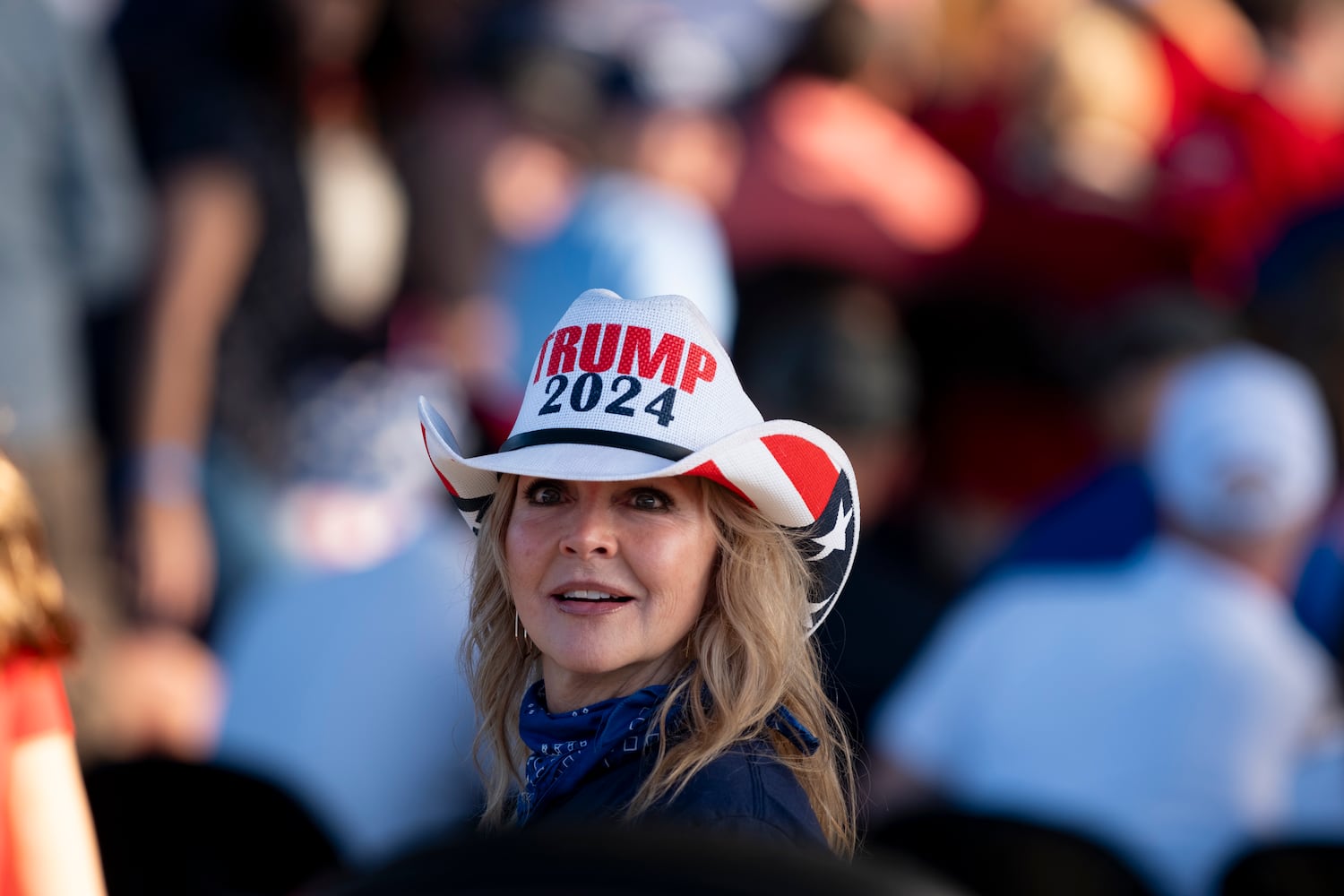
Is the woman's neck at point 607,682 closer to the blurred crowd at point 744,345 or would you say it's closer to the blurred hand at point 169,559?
the blurred crowd at point 744,345

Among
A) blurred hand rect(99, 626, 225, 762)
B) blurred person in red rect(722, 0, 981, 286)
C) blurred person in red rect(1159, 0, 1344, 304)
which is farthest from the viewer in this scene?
blurred person in red rect(1159, 0, 1344, 304)

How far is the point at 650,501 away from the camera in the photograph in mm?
2029

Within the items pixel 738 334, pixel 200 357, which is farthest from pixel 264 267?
pixel 738 334

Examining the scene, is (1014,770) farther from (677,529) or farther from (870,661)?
(677,529)

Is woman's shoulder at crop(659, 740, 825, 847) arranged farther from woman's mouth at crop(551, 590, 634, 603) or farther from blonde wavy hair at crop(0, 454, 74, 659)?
blonde wavy hair at crop(0, 454, 74, 659)

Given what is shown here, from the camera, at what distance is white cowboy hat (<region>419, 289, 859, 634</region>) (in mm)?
1961

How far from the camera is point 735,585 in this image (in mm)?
2027

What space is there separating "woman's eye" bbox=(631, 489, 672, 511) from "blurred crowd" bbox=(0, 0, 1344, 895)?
1364 mm

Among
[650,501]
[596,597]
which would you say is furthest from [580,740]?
[650,501]

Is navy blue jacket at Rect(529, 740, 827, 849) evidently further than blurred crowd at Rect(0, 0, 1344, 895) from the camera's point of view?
→ No

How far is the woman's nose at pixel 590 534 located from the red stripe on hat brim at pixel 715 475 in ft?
0.35

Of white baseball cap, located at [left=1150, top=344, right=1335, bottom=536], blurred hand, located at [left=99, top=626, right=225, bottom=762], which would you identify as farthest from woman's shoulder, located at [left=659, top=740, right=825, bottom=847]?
blurred hand, located at [left=99, top=626, right=225, bottom=762]

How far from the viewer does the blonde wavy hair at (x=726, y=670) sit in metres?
1.92

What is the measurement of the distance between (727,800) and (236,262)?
3938mm
